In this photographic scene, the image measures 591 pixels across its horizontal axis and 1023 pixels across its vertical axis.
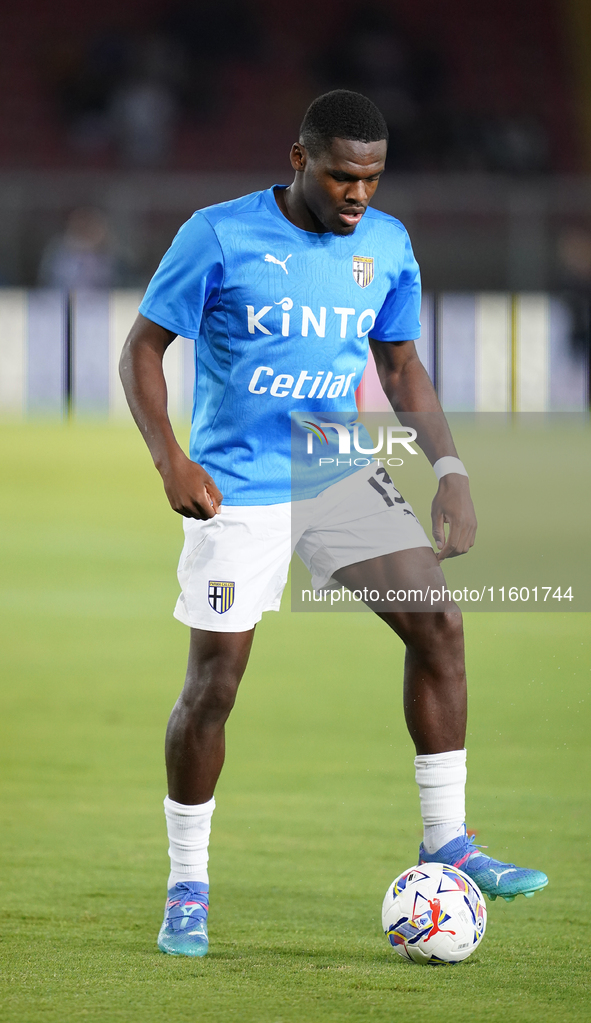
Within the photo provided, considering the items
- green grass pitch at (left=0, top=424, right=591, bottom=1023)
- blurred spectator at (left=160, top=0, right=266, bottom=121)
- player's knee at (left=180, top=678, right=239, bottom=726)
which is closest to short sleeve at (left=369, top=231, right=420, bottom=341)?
player's knee at (left=180, top=678, right=239, bottom=726)

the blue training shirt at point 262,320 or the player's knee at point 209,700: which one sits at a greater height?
the blue training shirt at point 262,320

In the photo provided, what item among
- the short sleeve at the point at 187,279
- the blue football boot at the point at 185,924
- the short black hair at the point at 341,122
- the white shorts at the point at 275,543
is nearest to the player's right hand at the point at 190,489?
the white shorts at the point at 275,543

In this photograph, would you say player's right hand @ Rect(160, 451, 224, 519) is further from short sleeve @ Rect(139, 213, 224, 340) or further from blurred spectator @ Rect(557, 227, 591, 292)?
blurred spectator @ Rect(557, 227, 591, 292)

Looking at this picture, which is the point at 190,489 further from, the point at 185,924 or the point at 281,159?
the point at 281,159

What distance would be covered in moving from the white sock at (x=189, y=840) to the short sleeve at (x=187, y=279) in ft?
3.90

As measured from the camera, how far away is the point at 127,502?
1080 centimetres

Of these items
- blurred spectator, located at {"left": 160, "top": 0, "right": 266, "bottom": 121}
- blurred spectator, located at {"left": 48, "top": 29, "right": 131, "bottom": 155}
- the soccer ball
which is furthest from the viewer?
blurred spectator, located at {"left": 160, "top": 0, "right": 266, "bottom": 121}

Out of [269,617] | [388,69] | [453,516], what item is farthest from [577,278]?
[453,516]

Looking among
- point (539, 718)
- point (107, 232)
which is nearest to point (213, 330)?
point (539, 718)

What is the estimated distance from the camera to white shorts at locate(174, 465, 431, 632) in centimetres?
343

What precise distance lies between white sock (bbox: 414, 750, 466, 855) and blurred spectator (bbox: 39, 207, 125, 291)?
12.0m

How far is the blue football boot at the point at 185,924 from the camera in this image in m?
3.33

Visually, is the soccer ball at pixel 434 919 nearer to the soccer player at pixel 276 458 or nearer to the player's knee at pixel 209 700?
the soccer player at pixel 276 458

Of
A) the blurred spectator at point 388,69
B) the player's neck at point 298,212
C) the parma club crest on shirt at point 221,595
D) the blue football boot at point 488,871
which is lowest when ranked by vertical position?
the blue football boot at point 488,871
